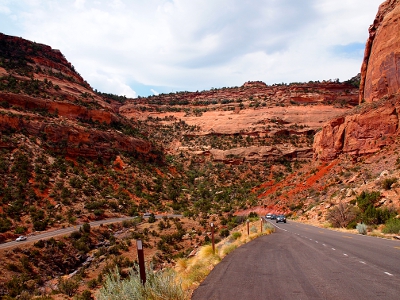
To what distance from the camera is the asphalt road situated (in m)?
6.07

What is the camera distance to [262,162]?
7306 cm

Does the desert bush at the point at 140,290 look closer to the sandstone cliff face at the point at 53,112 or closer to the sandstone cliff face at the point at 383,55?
the sandstone cliff face at the point at 383,55

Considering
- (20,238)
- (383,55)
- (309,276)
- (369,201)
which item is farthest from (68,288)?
(383,55)

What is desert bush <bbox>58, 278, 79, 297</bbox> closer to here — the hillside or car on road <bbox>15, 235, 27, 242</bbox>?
the hillside

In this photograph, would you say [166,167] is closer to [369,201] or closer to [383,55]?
[383,55]

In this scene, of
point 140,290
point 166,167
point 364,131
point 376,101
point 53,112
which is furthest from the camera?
point 166,167

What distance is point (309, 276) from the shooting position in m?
7.53

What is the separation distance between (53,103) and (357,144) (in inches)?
2050

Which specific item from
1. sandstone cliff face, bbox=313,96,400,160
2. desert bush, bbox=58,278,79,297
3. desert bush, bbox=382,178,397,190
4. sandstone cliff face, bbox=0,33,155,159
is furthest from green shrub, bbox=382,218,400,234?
sandstone cliff face, bbox=0,33,155,159

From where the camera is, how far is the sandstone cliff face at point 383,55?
130ft

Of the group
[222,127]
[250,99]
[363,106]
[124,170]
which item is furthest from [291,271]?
[250,99]

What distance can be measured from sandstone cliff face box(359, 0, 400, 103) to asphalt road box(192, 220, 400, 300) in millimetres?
36371

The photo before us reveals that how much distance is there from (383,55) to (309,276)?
145 ft

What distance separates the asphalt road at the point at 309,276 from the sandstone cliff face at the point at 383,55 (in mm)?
36371
